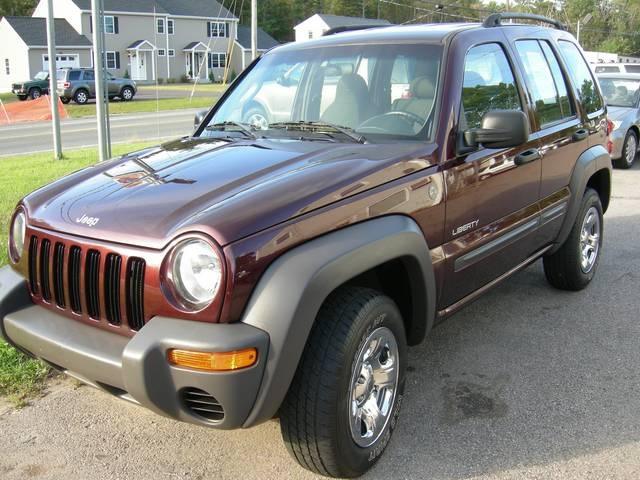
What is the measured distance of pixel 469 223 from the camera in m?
3.57

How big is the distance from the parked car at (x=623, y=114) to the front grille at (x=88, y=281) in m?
9.91

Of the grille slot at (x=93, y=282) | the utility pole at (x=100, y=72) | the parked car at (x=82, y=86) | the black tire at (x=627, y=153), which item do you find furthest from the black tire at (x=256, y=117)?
the parked car at (x=82, y=86)

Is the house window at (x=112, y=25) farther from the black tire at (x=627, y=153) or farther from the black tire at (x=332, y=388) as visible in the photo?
the black tire at (x=332, y=388)

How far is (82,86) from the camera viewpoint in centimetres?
3275

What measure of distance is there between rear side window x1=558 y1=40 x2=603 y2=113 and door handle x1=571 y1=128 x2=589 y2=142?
239mm

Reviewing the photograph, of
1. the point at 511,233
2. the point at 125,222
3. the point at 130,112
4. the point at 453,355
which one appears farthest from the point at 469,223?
the point at 130,112

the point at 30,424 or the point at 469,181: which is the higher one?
the point at 469,181

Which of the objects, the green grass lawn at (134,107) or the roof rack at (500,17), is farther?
the green grass lawn at (134,107)

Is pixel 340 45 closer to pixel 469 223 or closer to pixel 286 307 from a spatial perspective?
pixel 469 223

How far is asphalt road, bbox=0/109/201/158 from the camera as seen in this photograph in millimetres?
16141

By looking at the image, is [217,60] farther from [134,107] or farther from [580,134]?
[580,134]

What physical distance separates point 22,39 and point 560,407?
5029 centimetres

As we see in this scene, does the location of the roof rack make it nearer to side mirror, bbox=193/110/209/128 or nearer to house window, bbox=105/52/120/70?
side mirror, bbox=193/110/209/128

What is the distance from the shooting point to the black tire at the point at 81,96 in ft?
107
